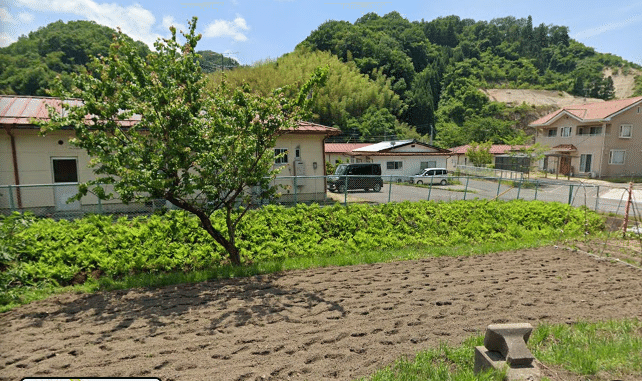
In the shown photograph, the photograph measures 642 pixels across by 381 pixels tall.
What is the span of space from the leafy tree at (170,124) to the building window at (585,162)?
34879 mm

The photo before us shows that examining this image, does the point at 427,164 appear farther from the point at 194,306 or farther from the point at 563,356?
the point at 563,356

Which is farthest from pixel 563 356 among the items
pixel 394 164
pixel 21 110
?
pixel 394 164

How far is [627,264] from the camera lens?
715cm

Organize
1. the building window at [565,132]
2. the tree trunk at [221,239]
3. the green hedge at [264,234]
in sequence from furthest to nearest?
the building window at [565,132]
the tree trunk at [221,239]
the green hedge at [264,234]

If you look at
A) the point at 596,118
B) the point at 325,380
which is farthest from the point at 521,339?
the point at 596,118

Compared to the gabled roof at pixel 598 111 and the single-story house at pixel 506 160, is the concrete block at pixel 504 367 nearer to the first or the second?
the single-story house at pixel 506 160

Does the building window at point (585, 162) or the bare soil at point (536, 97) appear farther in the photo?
the bare soil at point (536, 97)

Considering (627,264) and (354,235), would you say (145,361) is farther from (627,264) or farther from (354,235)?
(627,264)

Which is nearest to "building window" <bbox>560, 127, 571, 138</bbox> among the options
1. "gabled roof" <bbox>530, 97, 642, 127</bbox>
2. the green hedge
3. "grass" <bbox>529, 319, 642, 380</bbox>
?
"gabled roof" <bbox>530, 97, 642, 127</bbox>

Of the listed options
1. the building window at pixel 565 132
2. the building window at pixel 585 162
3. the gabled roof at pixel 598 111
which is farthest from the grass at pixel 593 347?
the building window at pixel 565 132

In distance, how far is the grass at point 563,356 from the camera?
322cm

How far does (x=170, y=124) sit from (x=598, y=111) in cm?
3855

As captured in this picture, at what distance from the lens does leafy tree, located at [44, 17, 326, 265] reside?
5398 millimetres

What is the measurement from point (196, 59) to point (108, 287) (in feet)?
12.8
